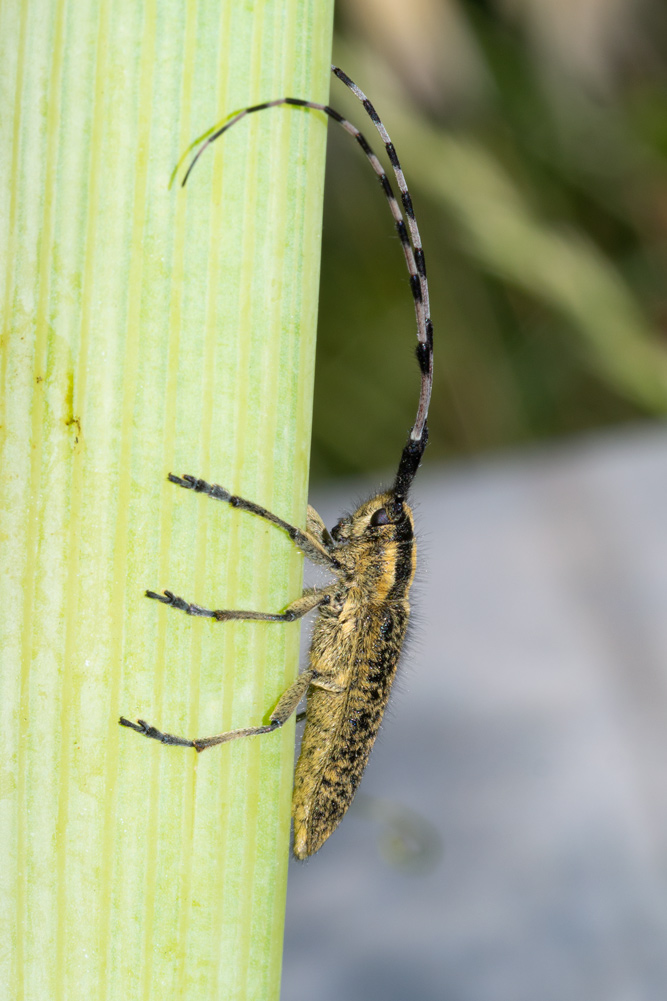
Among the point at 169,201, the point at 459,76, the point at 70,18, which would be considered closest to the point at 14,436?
the point at 169,201

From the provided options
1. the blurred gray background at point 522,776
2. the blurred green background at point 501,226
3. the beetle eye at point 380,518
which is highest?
the blurred green background at point 501,226

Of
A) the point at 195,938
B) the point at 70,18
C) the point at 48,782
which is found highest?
the point at 70,18

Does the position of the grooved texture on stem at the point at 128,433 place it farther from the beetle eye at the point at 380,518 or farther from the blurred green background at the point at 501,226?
the blurred green background at the point at 501,226

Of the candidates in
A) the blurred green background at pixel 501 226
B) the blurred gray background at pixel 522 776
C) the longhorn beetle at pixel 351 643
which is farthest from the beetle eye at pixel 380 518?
the blurred green background at pixel 501 226

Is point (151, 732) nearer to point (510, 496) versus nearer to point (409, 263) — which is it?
point (409, 263)

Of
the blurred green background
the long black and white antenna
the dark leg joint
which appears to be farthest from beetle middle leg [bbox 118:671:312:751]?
the blurred green background

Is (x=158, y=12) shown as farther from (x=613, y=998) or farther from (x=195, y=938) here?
(x=613, y=998)
